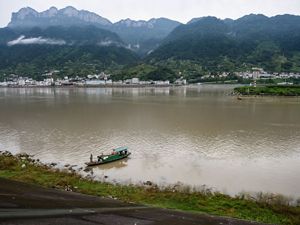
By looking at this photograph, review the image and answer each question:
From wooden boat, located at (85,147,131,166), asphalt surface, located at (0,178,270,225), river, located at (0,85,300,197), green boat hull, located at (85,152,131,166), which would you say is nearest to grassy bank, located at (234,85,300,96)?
river, located at (0,85,300,197)

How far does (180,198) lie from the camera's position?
13891mm

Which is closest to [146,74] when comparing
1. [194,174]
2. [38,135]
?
[38,135]

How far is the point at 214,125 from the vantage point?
38.2 m

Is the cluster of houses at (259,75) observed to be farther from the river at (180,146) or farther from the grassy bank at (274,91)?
the river at (180,146)

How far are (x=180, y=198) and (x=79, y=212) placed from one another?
459 centimetres

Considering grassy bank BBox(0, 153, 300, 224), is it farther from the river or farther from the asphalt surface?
→ the river

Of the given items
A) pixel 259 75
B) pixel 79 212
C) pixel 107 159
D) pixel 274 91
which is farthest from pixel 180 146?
pixel 259 75

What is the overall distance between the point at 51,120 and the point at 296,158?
105 feet

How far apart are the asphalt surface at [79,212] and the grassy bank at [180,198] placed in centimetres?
98

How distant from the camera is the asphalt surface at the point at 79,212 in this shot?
11.0 metres

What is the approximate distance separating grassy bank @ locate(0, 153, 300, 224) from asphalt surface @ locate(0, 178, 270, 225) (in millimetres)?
983

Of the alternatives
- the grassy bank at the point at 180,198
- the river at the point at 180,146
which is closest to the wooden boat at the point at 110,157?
the river at the point at 180,146

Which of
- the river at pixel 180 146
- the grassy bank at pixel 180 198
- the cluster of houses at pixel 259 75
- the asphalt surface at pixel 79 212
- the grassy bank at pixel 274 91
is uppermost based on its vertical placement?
the cluster of houses at pixel 259 75

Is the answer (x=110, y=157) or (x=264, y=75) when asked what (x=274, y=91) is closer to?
(x=110, y=157)
